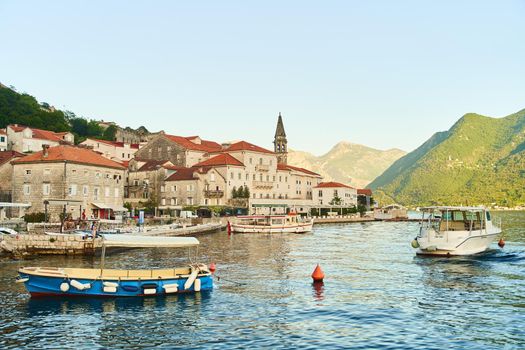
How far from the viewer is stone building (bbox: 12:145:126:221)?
222 feet

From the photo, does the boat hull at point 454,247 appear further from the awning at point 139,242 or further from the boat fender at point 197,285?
the boat fender at point 197,285

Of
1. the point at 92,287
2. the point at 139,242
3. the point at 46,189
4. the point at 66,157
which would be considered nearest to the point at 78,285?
the point at 92,287

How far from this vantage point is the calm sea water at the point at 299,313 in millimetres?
19031

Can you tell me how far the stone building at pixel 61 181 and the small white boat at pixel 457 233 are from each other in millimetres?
43839

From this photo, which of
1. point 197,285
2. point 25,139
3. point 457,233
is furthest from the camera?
point 25,139

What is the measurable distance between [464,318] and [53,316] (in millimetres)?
18356

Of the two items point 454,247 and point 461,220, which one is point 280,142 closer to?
point 461,220

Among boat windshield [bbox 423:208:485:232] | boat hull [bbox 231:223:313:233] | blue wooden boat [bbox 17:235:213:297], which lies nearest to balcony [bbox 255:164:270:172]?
boat hull [bbox 231:223:313:233]

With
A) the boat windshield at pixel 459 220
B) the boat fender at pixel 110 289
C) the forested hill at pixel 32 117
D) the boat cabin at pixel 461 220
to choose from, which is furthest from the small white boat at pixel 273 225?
the forested hill at pixel 32 117

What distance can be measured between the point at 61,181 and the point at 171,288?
46.9 meters

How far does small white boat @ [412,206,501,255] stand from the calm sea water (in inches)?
190

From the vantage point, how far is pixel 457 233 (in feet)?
142

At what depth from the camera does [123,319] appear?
22219 mm

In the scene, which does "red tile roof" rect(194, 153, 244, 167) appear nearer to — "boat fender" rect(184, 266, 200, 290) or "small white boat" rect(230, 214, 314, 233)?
"small white boat" rect(230, 214, 314, 233)
